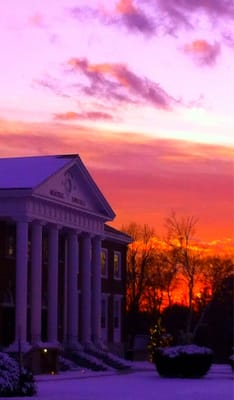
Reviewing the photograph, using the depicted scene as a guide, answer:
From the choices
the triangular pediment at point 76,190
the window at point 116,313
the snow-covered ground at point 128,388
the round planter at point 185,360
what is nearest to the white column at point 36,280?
the triangular pediment at point 76,190

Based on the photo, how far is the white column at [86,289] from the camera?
192 ft

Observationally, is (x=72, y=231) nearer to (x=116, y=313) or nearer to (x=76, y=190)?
(x=76, y=190)

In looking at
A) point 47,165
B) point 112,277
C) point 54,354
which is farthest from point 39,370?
point 112,277

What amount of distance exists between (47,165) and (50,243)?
15.1 feet

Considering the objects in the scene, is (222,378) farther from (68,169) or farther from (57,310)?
(68,169)

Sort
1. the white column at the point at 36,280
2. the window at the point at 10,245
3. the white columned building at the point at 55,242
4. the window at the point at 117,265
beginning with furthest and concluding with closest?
the window at the point at 117,265 → the window at the point at 10,245 → the white column at the point at 36,280 → the white columned building at the point at 55,242

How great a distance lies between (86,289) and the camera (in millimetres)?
58781

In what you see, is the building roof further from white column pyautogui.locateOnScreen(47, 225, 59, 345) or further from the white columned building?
white column pyautogui.locateOnScreen(47, 225, 59, 345)

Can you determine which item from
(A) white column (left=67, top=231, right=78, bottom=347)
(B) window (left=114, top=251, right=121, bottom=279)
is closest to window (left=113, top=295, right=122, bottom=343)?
(B) window (left=114, top=251, right=121, bottom=279)

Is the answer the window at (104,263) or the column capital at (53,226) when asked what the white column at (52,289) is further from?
the window at (104,263)

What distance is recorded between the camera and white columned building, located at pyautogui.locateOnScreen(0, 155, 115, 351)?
4962 cm

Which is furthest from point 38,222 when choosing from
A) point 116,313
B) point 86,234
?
point 116,313

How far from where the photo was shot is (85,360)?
53875mm

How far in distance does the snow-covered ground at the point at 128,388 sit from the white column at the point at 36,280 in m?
3.25
